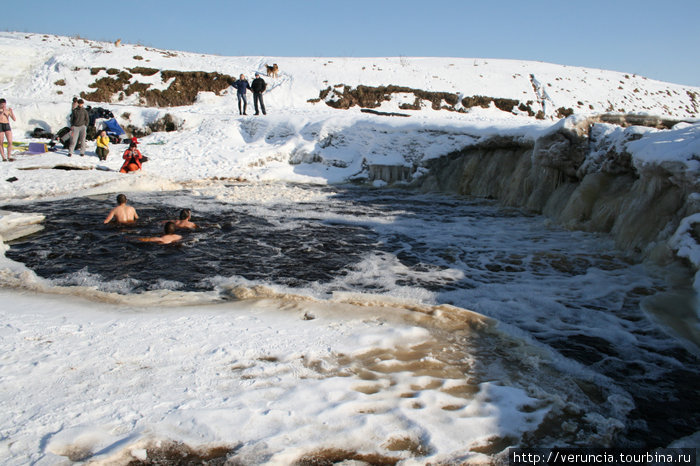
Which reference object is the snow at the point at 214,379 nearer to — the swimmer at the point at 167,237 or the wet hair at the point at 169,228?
the swimmer at the point at 167,237

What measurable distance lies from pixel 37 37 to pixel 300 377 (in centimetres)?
2807

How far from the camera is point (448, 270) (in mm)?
5789

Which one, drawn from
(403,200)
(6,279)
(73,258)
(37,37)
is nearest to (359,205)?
(403,200)

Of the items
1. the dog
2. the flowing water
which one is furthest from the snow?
the dog

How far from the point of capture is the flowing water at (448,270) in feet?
10.7

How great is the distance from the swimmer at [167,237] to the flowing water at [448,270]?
16cm

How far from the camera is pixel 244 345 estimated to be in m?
3.47

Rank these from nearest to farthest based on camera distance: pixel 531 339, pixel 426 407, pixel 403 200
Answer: pixel 426 407 → pixel 531 339 → pixel 403 200

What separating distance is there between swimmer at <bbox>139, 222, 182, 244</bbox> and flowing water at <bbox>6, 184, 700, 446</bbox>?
16 centimetres

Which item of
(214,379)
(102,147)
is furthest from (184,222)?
(102,147)

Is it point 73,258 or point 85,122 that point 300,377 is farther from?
point 85,122

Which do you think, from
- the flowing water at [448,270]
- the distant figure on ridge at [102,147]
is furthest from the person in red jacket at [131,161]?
the flowing water at [448,270]

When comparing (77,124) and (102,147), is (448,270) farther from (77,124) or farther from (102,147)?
(77,124)

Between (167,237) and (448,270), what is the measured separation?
3.86m
